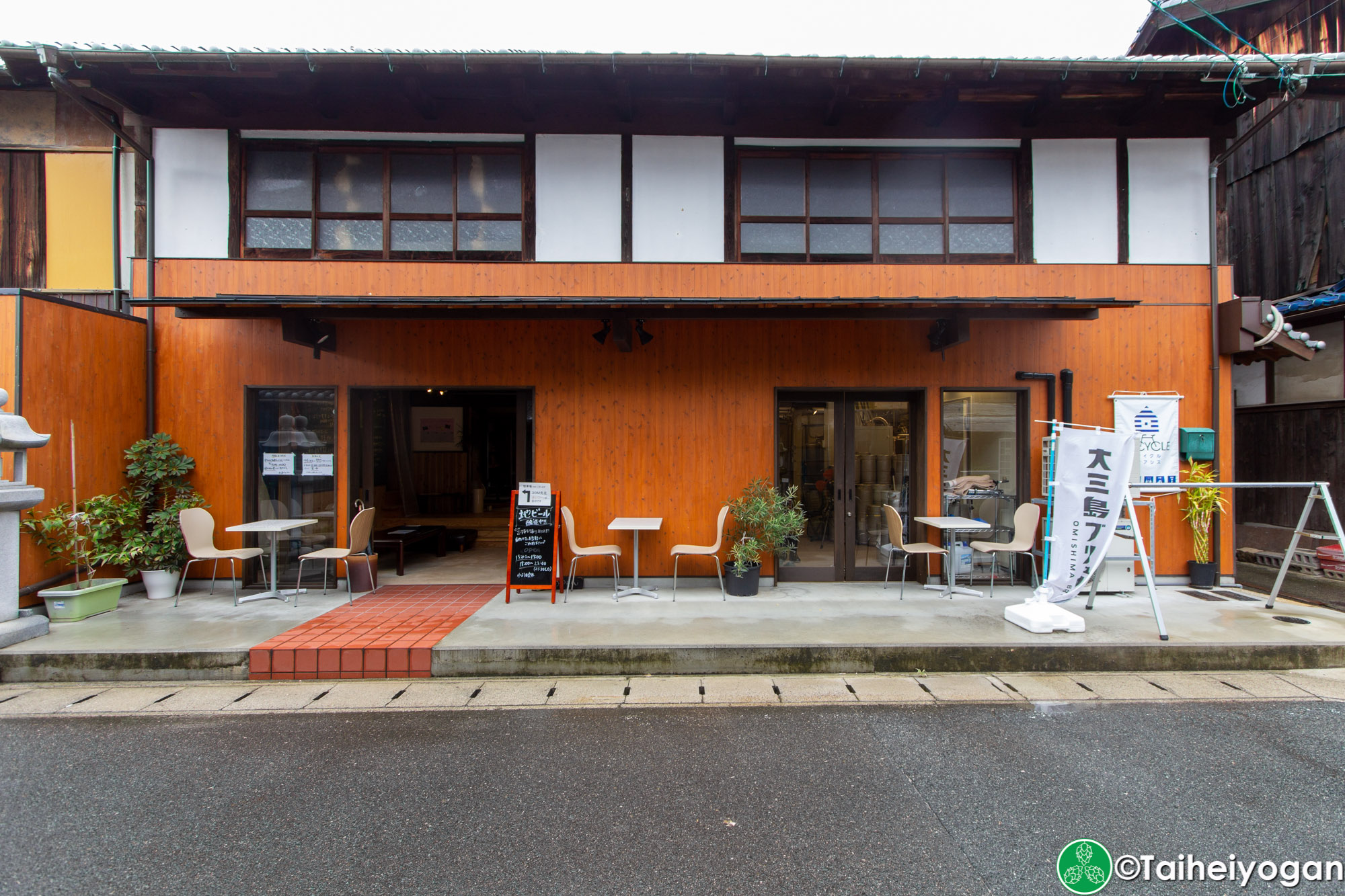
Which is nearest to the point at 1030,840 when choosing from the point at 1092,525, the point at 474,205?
Answer: the point at 1092,525

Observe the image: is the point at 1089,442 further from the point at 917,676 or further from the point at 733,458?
the point at 733,458

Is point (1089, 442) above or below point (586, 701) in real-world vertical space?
above

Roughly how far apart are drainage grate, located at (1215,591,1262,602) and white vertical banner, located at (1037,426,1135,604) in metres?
2.50

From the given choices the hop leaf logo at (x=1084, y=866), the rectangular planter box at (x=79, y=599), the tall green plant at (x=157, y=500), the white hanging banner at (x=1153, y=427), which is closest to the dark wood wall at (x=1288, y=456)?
the white hanging banner at (x=1153, y=427)

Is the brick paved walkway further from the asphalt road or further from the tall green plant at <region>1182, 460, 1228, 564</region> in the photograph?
the tall green plant at <region>1182, 460, 1228, 564</region>

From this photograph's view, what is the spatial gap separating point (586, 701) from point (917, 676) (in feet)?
8.38

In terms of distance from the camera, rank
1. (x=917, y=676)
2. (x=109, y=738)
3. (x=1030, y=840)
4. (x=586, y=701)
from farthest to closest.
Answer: (x=917, y=676) → (x=586, y=701) → (x=109, y=738) → (x=1030, y=840)

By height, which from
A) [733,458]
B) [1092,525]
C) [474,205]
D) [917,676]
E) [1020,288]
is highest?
[474,205]

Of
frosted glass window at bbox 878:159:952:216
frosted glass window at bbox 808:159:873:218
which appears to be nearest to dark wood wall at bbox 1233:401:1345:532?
frosted glass window at bbox 878:159:952:216

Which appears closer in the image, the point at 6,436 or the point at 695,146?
the point at 6,436

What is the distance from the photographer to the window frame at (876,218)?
23.0 ft

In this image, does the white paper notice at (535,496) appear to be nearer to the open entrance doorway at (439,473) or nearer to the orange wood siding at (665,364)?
the orange wood siding at (665,364)

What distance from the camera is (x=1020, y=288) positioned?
691cm

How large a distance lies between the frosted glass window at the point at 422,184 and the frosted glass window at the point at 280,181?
100 centimetres
